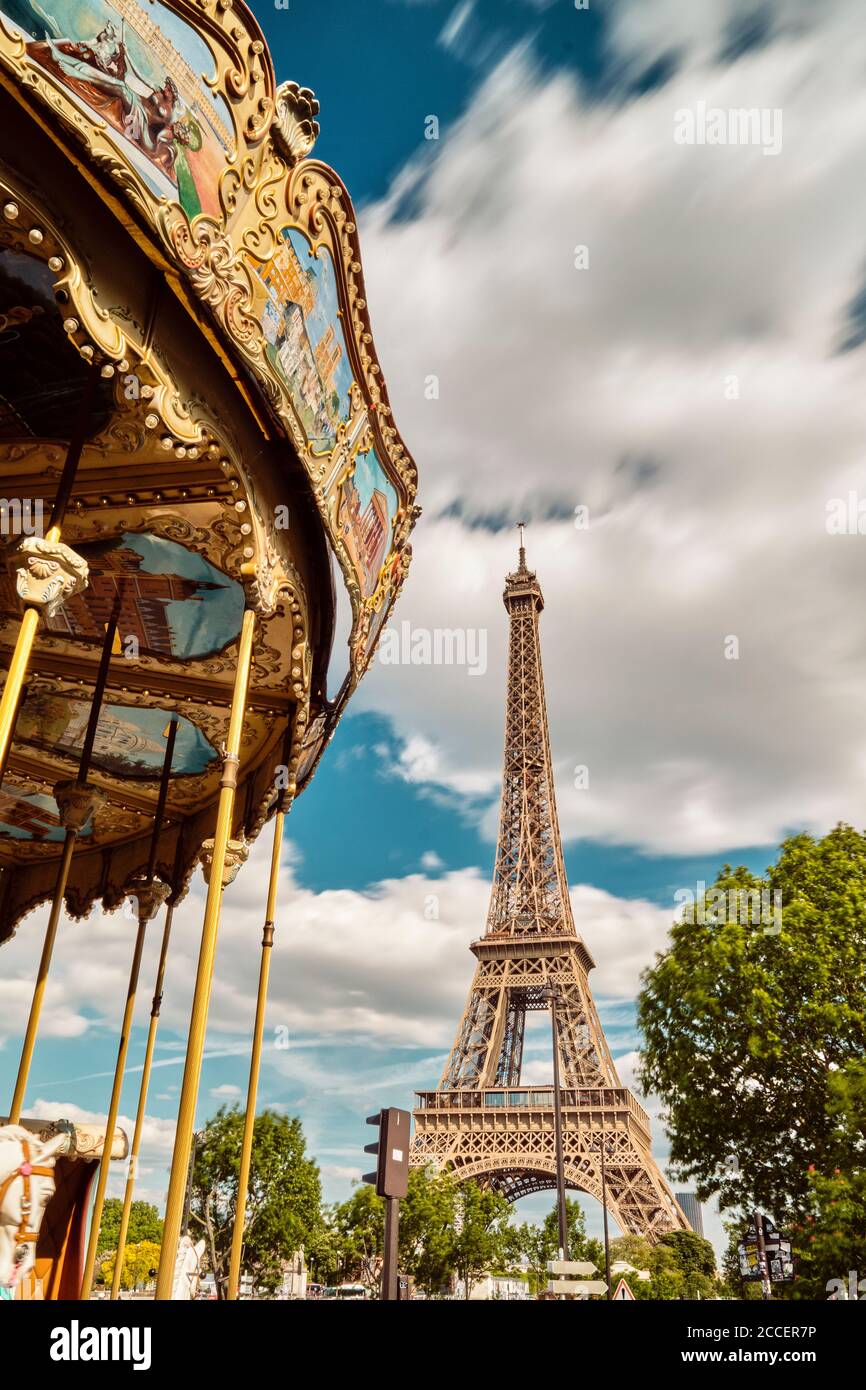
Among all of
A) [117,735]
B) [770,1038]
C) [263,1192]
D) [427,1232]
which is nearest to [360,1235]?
[427,1232]

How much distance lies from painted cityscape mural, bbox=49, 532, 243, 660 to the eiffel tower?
25.6 metres

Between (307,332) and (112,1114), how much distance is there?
7.75 metres

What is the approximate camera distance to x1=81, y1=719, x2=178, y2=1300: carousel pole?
23.0 ft

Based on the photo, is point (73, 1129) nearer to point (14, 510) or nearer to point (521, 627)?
point (14, 510)

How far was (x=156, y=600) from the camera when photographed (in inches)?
364

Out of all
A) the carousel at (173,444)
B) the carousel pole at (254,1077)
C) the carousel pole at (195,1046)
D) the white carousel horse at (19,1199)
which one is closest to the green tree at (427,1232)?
the carousel at (173,444)

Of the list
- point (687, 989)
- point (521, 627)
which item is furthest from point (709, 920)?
point (521, 627)

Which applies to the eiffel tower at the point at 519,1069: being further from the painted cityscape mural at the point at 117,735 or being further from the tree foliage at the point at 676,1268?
the painted cityscape mural at the point at 117,735

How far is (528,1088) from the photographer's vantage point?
39875 millimetres

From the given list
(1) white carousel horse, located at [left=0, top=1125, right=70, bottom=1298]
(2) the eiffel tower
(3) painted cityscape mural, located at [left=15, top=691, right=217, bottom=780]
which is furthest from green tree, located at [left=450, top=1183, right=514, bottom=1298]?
(1) white carousel horse, located at [left=0, top=1125, right=70, bottom=1298]

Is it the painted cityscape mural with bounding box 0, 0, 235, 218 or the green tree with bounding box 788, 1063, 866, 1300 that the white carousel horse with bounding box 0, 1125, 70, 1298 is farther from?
the green tree with bounding box 788, 1063, 866, 1300

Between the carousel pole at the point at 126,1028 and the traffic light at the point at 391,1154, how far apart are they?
2.23m
